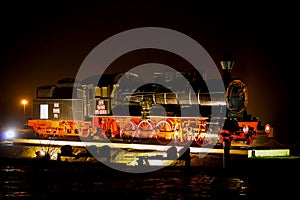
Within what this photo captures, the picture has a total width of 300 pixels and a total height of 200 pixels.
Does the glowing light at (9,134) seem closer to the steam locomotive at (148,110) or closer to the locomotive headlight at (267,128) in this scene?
the steam locomotive at (148,110)

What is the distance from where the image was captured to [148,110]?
24031 mm

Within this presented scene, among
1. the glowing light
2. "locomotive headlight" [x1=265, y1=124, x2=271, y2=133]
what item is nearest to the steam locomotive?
"locomotive headlight" [x1=265, y1=124, x2=271, y2=133]

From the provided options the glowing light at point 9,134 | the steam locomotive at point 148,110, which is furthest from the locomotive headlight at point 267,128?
the glowing light at point 9,134

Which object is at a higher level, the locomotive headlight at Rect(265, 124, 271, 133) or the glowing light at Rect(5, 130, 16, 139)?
the locomotive headlight at Rect(265, 124, 271, 133)

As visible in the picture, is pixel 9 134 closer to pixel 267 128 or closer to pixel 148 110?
pixel 148 110

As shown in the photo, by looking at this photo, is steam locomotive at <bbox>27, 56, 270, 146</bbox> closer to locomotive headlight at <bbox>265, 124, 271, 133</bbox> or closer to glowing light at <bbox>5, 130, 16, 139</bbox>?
locomotive headlight at <bbox>265, 124, 271, 133</bbox>

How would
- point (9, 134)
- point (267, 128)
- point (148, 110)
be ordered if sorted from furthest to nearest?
point (9, 134)
point (148, 110)
point (267, 128)

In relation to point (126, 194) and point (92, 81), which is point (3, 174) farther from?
point (92, 81)

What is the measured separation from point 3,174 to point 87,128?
1038 cm

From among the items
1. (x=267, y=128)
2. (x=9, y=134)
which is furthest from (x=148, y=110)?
(x=9, y=134)

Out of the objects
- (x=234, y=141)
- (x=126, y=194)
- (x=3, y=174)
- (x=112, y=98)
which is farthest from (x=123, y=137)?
(x=126, y=194)

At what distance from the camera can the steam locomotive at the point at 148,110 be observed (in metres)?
21.5

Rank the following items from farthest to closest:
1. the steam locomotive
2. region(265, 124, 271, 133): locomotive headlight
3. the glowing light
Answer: the glowing light → the steam locomotive → region(265, 124, 271, 133): locomotive headlight

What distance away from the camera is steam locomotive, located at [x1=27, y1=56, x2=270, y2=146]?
21.5 meters
